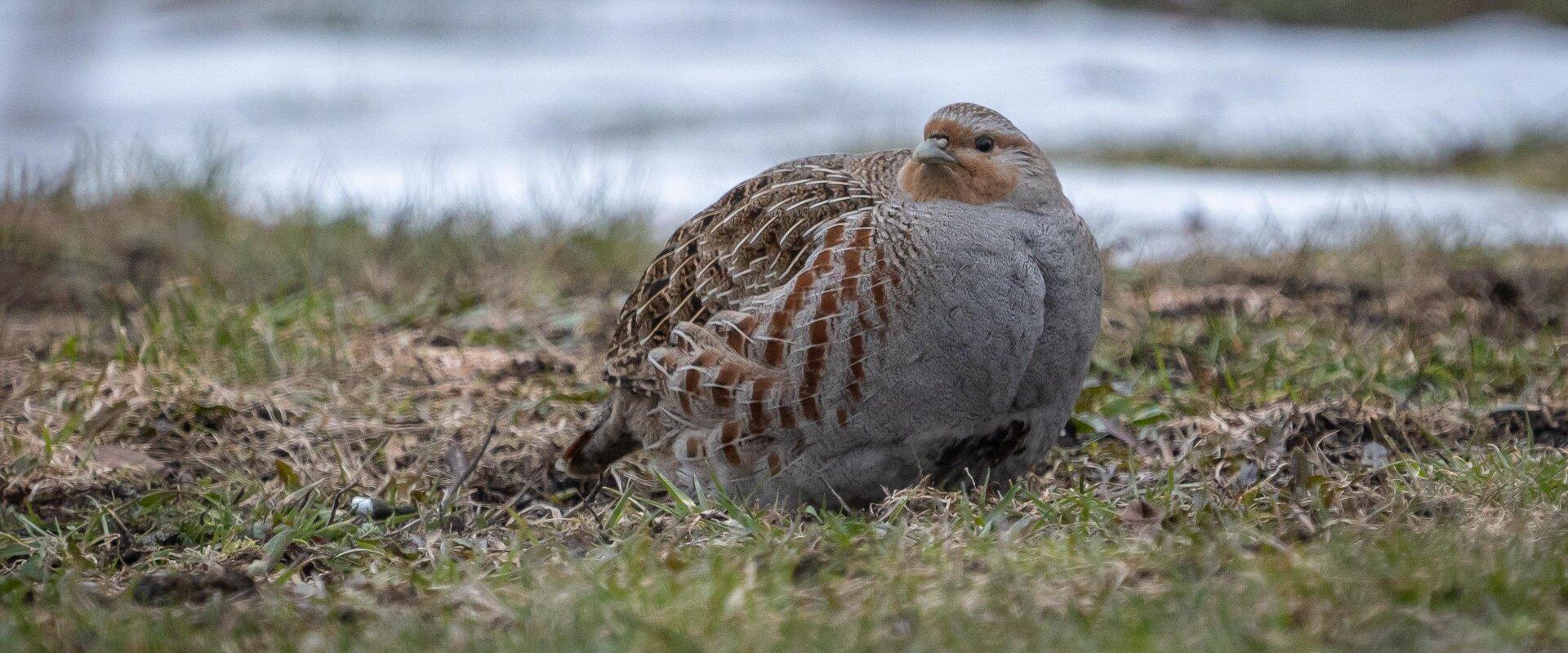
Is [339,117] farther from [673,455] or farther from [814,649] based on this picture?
[814,649]

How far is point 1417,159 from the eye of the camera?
8773mm

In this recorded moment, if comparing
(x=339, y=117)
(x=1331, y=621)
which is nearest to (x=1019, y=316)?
(x=1331, y=621)

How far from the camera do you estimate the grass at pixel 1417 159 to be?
850cm

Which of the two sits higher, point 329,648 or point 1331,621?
point 1331,621

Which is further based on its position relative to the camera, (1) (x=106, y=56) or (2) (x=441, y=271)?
(1) (x=106, y=56)

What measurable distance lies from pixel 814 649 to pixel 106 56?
9370 millimetres

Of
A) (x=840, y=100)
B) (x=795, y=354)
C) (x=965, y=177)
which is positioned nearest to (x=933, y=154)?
(x=965, y=177)

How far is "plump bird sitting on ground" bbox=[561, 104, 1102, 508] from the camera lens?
9.94 ft

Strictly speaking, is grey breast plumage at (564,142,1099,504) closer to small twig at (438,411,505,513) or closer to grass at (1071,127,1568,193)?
small twig at (438,411,505,513)

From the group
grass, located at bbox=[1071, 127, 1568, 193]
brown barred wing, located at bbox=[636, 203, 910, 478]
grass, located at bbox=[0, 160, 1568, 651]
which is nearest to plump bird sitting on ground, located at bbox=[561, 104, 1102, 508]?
brown barred wing, located at bbox=[636, 203, 910, 478]

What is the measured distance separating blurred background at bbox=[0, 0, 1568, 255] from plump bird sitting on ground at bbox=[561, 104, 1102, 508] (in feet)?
9.36

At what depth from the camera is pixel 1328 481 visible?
3.09 metres

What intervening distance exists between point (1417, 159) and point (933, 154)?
6642 millimetres

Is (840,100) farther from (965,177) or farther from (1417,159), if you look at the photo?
(965,177)
